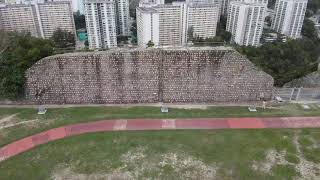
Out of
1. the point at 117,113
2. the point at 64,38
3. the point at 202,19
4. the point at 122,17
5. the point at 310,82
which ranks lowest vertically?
the point at 64,38

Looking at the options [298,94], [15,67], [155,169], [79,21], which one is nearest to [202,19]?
[79,21]

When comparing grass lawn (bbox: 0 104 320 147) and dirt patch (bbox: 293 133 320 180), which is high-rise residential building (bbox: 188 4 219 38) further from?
dirt patch (bbox: 293 133 320 180)

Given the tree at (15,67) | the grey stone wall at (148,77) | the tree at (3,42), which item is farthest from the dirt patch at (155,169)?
the tree at (3,42)

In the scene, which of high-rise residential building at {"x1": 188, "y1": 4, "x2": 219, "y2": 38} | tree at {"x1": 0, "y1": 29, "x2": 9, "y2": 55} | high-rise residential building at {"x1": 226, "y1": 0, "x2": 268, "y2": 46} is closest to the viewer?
tree at {"x1": 0, "y1": 29, "x2": 9, "y2": 55}

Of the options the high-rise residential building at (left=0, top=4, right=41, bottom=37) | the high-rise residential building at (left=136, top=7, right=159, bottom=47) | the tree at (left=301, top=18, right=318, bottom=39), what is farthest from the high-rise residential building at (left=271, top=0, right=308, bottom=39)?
the high-rise residential building at (left=0, top=4, right=41, bottom=37)

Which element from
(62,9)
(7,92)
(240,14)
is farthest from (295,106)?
(62,9)

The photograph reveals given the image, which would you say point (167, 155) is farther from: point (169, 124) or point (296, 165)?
point (296, 165)

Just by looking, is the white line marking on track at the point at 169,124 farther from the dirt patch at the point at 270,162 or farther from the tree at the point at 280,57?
the tree at the point at 280,57
